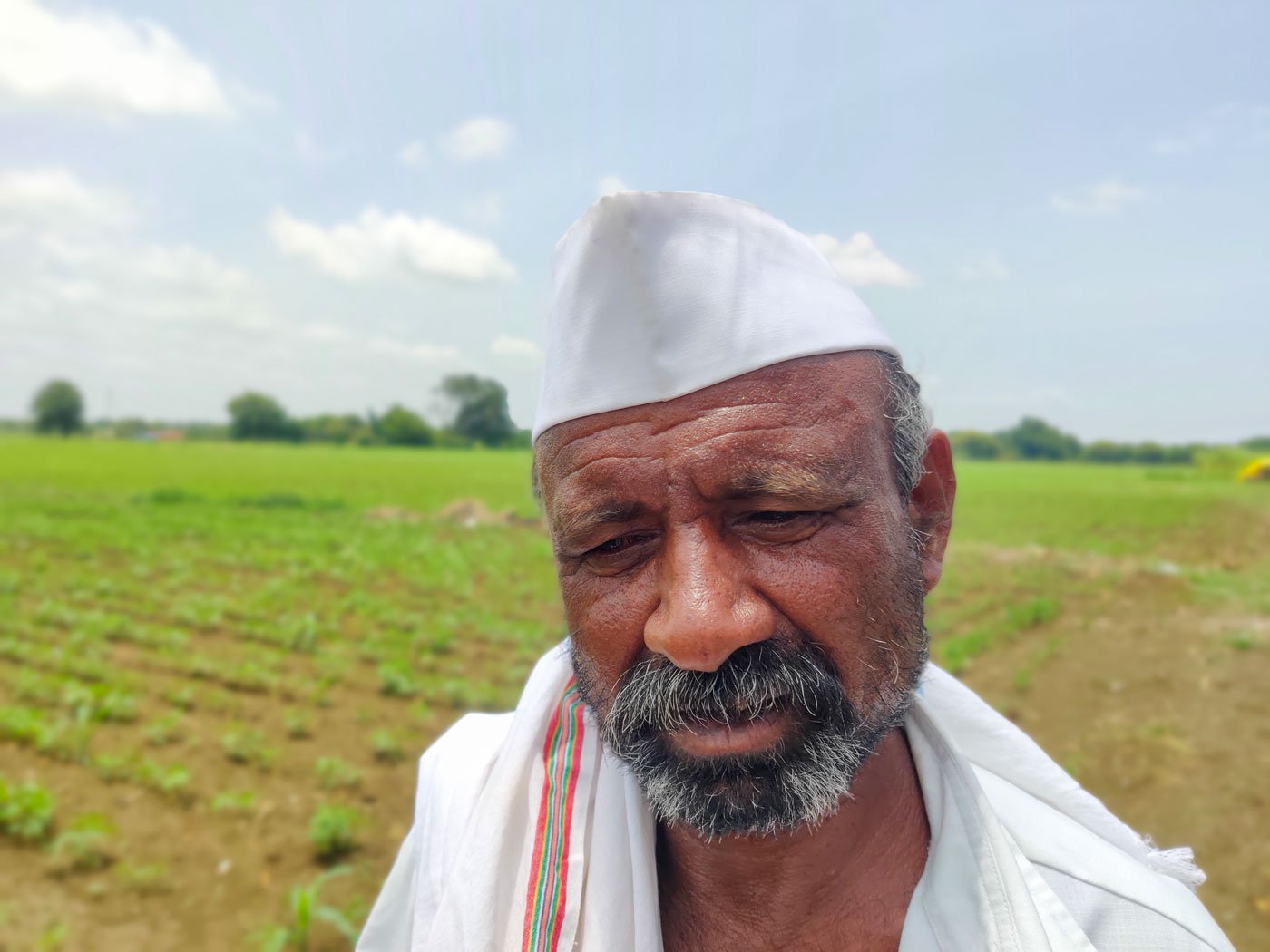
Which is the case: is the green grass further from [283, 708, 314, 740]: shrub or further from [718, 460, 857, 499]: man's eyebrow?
[718, 460, 857, 499]: man's eyebrow

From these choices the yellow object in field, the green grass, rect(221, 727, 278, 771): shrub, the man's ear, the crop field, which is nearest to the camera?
the man's ear

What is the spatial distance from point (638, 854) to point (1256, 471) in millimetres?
67295

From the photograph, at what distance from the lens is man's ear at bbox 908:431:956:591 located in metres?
1.72

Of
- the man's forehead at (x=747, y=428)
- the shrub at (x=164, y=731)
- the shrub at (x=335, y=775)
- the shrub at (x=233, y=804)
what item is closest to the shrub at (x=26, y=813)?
the shrub at (x=233, y=804)

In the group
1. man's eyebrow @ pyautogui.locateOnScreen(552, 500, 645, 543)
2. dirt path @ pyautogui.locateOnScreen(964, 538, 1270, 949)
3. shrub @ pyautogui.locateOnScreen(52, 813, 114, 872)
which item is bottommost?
shrub @ pyautogui.locateOnScreen(52, 813, 114, 872)

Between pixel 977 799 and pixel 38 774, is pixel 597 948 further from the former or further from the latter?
pixel 38 774

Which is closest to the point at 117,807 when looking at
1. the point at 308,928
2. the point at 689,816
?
the point at 308,928

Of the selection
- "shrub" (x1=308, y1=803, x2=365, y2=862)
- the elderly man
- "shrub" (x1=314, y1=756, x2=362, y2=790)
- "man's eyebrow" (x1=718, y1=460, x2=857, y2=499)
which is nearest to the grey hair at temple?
the elderly man

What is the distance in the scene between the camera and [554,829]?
5.58 ft

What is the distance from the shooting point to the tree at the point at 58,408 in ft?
249

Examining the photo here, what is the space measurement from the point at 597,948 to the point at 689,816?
35cm

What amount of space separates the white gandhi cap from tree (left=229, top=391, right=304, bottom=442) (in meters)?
75.9

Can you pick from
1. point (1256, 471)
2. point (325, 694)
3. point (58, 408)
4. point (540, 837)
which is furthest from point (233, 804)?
point (58, 408)

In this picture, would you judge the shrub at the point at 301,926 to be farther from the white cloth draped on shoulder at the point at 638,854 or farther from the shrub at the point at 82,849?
the white cloth draped on shoulder at the point at 638,854
